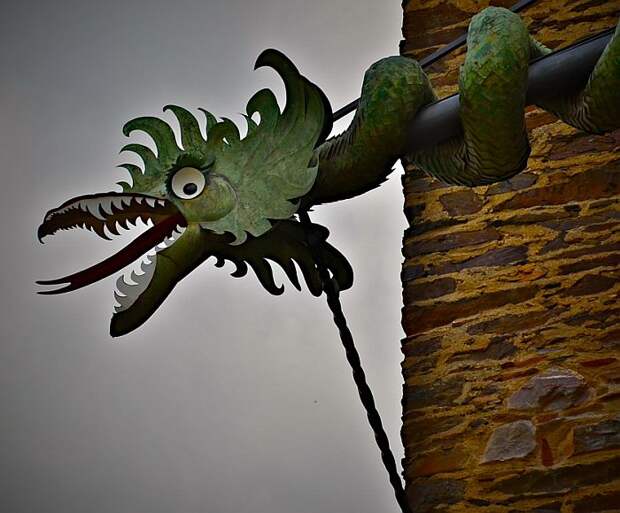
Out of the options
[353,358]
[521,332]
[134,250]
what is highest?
[134,250]

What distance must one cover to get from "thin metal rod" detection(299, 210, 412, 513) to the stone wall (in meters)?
0.36

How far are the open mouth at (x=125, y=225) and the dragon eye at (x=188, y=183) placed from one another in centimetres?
3

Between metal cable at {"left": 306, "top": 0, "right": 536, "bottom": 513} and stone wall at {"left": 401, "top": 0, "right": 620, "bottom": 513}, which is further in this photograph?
stone wall at {"left": 401, "top": 0, "right": 620, "bottom": 513}

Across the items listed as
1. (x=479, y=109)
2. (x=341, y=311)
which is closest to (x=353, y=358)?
(x=341, y=311)

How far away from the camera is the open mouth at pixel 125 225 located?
1.79 meters

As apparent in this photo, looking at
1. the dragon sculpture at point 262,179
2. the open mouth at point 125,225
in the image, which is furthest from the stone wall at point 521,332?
the open mouth at point 125,225

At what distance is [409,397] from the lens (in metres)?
2.73

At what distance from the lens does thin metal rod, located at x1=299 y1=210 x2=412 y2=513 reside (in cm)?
193

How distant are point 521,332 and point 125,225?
1119mm

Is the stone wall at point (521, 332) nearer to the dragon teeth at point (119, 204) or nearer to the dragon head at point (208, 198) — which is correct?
the dragon head at point (208, 198)

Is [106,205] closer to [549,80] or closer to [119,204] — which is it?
[119,204]

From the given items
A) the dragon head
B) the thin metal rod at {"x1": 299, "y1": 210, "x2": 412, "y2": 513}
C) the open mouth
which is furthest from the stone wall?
the open mouth

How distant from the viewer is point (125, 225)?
5.98ft

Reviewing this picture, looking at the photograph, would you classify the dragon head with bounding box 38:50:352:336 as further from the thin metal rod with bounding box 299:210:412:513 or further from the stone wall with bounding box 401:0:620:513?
the stone wall with bounding box 401:0:620:513
